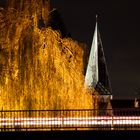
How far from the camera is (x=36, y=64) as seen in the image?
33.8 metres

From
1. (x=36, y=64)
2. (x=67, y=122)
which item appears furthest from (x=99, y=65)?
(x=67, y=122)

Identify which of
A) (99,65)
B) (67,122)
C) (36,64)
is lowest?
(67,122)

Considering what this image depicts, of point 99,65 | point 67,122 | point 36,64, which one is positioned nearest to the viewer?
point 67,122

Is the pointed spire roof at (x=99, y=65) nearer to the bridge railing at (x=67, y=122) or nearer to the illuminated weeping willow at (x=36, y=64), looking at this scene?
the illuminated weeping willow at (x=36, y=64)

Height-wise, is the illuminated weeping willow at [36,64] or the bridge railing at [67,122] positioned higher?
the illuminated weeping willow at [36,64]

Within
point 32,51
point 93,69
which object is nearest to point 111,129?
point 32,51

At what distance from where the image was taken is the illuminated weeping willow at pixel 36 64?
32.9 m

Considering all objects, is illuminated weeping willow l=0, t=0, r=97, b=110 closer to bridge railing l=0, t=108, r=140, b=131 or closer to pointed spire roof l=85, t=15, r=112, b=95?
bridge railing l=0, t=108, r=140, b=131

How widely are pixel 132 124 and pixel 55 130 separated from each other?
3.55 m

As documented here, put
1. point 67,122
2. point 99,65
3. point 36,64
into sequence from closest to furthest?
point 67,122, point 36,64, point 99,65

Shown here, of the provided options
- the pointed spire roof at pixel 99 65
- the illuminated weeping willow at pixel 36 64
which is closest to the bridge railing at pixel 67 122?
the illuminated weeping willow at pixel 36 64

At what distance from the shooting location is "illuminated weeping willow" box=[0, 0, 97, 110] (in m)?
32.9

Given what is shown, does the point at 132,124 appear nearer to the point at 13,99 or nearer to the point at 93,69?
the point at 13,99

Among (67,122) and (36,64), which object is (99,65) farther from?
(67,122)
